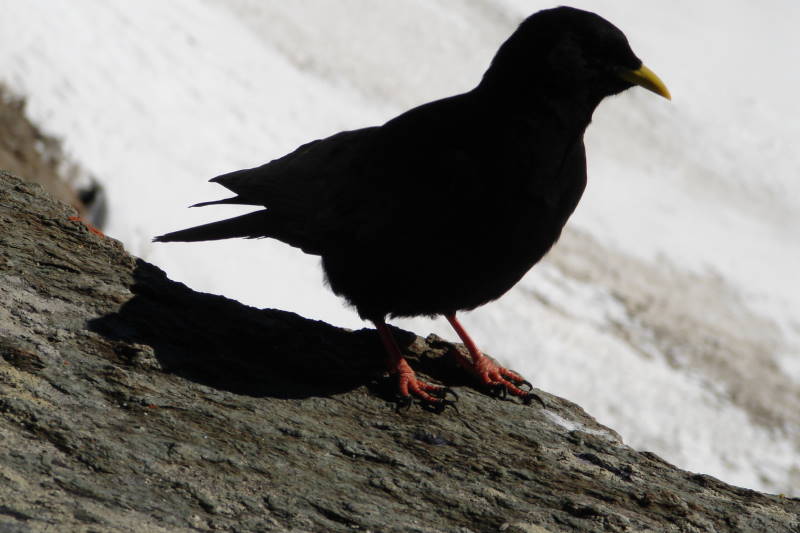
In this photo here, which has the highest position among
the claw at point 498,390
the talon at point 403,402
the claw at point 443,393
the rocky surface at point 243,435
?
the claw at point 498,390

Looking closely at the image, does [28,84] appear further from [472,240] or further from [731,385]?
[731,385]

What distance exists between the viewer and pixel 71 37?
15914 millimetres

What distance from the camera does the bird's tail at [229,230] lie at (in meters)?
6.13

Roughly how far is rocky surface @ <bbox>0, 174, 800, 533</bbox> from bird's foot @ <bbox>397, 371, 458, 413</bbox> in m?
0.07

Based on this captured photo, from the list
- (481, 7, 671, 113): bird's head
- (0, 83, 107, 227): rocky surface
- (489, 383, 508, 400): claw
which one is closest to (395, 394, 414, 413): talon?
(489, 383, 508, 400): claw

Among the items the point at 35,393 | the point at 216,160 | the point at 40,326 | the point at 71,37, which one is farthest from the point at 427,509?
the point at 71,37

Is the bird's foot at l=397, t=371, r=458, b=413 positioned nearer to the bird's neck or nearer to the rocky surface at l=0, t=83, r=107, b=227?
the bird's neck

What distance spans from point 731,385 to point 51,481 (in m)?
14.2

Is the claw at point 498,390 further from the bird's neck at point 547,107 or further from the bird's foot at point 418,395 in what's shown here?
the bird's neck at point 547,107

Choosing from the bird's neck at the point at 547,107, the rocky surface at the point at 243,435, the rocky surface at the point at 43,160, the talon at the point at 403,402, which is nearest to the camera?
the rocky surface at the point at 243,435

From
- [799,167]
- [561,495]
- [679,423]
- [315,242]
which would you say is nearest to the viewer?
[561,495]

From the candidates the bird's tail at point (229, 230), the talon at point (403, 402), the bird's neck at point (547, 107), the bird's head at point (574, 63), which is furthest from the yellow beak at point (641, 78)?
the bird's tail at point (229, 230)

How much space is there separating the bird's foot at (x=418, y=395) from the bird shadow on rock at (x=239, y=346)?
3.1 inches

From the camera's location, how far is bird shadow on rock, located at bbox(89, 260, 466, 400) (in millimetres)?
5020
